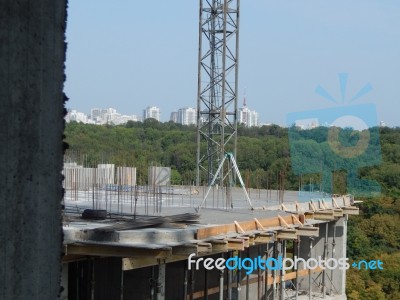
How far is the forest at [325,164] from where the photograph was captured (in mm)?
26438

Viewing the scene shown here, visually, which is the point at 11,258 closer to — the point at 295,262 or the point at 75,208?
the point at 75,208

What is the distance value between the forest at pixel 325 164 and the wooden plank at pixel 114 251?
10.6 meters

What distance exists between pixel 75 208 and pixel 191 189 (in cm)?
828

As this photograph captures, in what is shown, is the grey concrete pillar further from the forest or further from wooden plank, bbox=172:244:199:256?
the forest

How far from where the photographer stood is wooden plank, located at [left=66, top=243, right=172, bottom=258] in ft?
27.1

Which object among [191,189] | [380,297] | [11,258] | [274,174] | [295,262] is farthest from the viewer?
[274,174]

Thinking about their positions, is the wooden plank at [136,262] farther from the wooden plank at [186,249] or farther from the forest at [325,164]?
the forest at [325,164]

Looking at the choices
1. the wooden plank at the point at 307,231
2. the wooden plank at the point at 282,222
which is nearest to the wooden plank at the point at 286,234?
the wooden plank at the point at 282,222

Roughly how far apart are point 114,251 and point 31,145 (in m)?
6.91

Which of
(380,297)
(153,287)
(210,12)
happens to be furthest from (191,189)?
(153,287)

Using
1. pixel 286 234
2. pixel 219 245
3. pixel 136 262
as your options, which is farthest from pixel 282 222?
pixel 136 262

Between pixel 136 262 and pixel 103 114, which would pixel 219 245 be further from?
pixel 103 114

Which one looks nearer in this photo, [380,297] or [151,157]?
[380,297]

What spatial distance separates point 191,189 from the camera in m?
21.2
